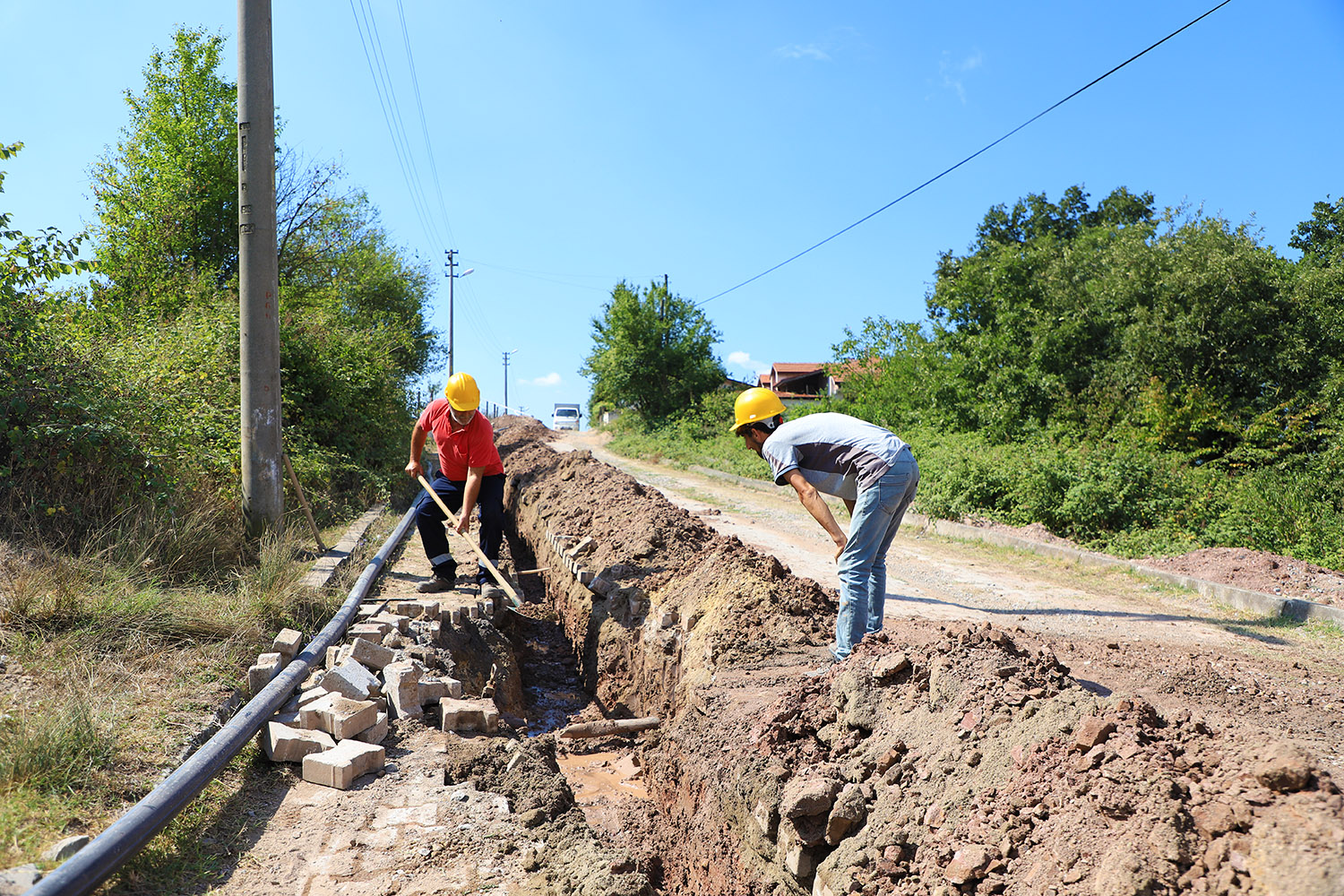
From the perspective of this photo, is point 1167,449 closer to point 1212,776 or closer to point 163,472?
point 1212,776

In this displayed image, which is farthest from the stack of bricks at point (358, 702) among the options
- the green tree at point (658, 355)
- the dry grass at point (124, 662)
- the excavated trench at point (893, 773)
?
the green tree at point (658, 355)

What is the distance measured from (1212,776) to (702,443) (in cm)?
2485

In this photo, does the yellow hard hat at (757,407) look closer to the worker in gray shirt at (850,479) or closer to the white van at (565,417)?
the worker in gray shirt at (850,479)

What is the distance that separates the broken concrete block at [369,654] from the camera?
4.64 metres

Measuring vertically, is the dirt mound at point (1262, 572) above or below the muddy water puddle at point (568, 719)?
above

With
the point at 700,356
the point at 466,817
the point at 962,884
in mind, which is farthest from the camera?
the point at 700,356

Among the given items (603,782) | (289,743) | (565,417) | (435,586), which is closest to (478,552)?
(435,586)

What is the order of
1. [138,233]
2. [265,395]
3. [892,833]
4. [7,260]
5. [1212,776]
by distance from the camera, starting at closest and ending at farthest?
1. [1212,776]
2. [892,833]
3. [7,260]
4. [265,395]
5. [138,233]

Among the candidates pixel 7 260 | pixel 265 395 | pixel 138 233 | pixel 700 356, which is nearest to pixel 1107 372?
pixel 265 395

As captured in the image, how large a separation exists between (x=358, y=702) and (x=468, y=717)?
2.00 feet

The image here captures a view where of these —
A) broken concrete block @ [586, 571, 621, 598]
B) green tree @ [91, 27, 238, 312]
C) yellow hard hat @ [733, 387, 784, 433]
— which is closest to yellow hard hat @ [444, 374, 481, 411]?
broken concrete block @ [586, 571, 621, 598]

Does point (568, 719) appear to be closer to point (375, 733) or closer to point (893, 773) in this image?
point (375, 733)

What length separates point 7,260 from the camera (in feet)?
19.8

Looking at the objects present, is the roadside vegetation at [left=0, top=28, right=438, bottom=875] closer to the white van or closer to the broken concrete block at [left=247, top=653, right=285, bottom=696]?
the broken concrete block at [left=247, top=653, right=285, bottom=696]
